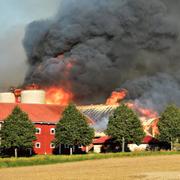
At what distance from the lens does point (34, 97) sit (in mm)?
116688

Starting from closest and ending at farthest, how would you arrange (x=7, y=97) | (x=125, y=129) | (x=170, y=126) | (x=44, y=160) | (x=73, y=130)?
(x=44, y=160), (x=73, y=130), (x=125, y=129), (x=170, y=126), (x=7, y=97)

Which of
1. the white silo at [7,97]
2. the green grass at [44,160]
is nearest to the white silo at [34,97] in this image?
the white silo at [7,97]

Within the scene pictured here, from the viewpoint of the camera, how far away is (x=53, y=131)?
310 feet

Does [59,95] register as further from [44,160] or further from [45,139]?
[44,160]

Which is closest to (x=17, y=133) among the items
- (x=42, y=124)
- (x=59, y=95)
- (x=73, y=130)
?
(x=73, y=130)

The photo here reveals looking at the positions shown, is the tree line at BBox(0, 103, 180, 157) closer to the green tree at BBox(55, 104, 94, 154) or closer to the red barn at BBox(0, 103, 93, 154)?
the green tree at BBox(55, 104, 94, 154)

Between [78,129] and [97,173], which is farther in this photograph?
[78,129]

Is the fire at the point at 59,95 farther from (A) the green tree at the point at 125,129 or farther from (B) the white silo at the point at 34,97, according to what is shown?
(A) the green tree at the point at 125,129

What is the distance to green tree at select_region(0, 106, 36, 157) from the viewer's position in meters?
79.8

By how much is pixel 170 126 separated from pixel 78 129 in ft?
65.6

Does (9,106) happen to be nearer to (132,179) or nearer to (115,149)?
(115,149)

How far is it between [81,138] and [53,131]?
9.90 meters

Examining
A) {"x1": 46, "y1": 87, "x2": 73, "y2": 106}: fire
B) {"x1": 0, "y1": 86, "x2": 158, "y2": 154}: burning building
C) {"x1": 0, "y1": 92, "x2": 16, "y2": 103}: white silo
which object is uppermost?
{"x1": 46, "y1": 87, "x2": 73, "y2": 106}: fire

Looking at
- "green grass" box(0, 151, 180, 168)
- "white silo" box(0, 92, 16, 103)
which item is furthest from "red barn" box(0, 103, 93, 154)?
"white silo" box(0, 92, 16, 103)
